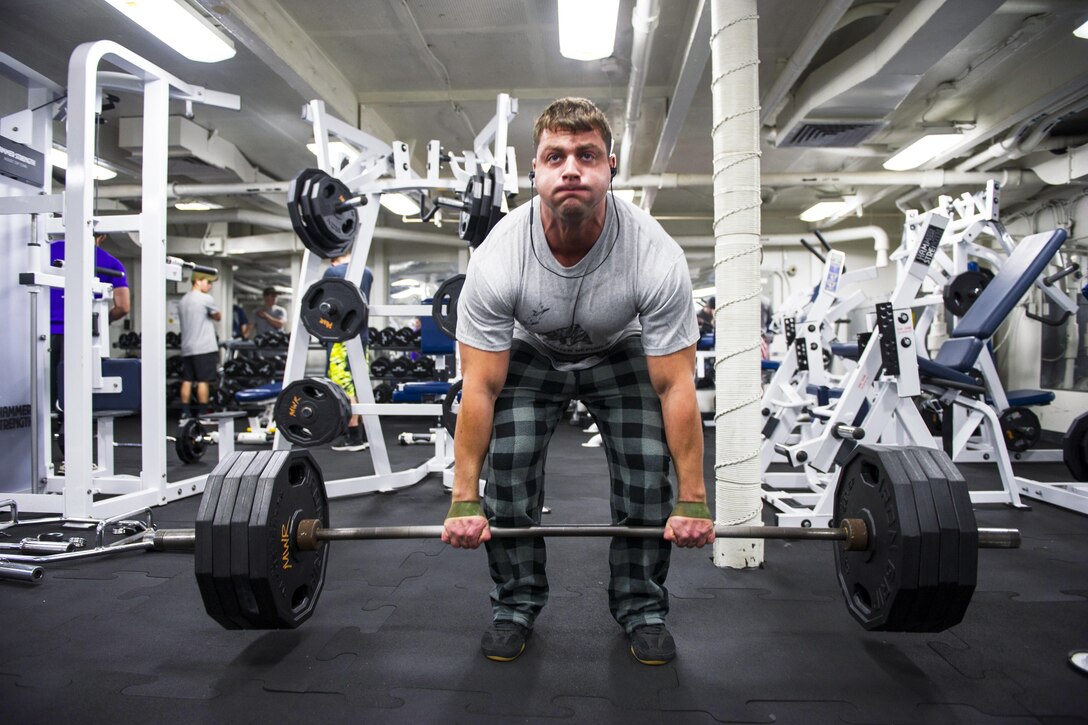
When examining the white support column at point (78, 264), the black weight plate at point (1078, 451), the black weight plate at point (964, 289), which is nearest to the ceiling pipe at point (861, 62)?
the black weight plate at point (964, 289)

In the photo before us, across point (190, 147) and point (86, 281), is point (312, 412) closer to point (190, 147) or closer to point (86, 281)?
point (86, 281)

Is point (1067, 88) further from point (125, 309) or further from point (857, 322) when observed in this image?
point (125, 309)

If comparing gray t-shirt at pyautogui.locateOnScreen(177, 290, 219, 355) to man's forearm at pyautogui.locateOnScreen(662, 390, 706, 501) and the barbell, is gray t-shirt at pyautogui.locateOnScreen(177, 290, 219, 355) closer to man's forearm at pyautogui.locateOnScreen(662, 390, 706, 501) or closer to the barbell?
the barbell

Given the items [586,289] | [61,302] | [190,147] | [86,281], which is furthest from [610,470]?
[190,147]

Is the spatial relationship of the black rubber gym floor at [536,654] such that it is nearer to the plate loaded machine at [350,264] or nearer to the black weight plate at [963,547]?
the black weight plate at [963,547]

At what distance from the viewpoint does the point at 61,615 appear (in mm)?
1463

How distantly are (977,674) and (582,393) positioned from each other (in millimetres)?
967

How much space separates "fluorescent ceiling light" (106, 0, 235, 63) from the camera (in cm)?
276

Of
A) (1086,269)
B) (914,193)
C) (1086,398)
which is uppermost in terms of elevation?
(914,193)

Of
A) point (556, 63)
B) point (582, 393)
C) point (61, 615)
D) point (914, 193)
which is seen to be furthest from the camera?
point (914, 193)

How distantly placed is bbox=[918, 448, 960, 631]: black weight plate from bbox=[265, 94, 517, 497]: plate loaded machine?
71.9 inches

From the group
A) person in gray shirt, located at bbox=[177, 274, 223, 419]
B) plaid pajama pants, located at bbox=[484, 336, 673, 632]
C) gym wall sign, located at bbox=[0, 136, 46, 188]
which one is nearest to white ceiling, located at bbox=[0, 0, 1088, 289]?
gym wall sign, located at bbox=[0, 136, 46, 188]

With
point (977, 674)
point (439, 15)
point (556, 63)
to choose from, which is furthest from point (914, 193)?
point (977, 674)

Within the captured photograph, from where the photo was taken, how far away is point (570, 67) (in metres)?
4.13
